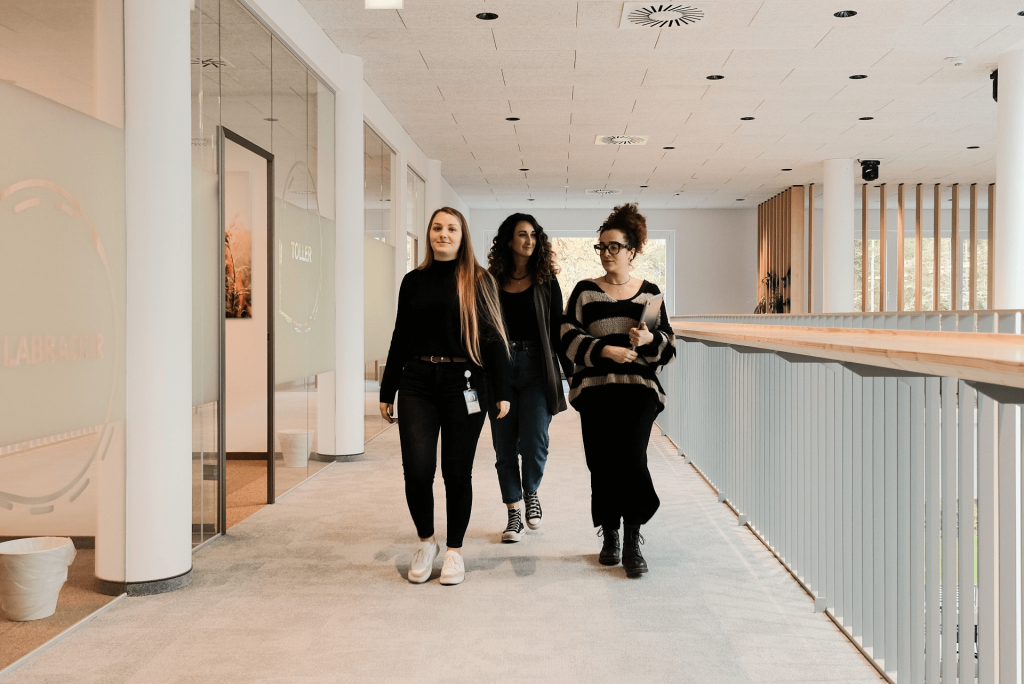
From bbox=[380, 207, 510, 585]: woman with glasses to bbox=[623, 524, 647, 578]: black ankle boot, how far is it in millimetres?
664

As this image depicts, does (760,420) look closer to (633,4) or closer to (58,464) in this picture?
(58,464)

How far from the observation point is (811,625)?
2969 millimetres

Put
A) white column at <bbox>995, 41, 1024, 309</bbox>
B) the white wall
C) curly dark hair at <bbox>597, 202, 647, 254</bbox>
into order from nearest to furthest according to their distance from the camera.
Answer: curly dark hair at <bbox>597, 202, 647, 254</bbox>, white column at <bbox>995, 41, 1024, 309</bbox>, the white wall

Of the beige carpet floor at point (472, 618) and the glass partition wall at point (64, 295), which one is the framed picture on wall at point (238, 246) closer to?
the beige carpet floor at point (472, 618)

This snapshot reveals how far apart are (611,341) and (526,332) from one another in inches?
21.4

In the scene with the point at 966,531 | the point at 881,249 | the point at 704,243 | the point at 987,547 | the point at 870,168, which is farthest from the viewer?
the point at 704,243

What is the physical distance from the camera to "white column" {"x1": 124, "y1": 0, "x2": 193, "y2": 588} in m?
3.33

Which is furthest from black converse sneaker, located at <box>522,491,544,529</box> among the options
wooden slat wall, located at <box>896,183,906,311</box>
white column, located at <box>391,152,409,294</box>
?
wooden slat wall, located at <box>896,183,906,311</box>

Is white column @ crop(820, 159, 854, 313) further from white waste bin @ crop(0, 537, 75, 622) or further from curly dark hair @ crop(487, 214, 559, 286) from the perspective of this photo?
white waste bin @ crop(0, 537, 75, 622)

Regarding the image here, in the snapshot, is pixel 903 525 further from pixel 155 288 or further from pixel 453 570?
pixel 155 288

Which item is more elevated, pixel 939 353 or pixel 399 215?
pixel 399 215

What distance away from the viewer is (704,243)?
64.6ft

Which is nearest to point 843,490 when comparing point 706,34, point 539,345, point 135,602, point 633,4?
point 539,345

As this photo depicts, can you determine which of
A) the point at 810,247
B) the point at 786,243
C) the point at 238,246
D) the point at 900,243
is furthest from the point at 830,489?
the point at 900,243
